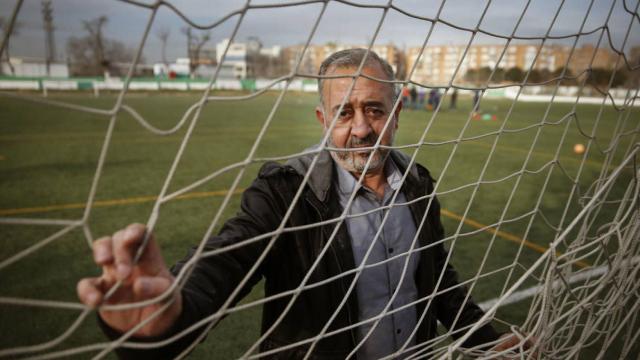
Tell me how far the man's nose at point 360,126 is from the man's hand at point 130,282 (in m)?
0.88

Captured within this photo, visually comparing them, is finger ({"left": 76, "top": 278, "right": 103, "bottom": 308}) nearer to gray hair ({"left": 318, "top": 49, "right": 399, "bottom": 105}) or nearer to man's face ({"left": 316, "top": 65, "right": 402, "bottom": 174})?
man's face ({"left": 316, "top": 65, "right": 402, "bottom": 174})

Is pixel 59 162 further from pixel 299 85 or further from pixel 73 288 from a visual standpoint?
pixel 299 85

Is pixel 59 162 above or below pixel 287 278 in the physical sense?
below

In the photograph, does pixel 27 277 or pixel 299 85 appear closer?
pixel 27 277

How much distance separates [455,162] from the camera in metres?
8.29

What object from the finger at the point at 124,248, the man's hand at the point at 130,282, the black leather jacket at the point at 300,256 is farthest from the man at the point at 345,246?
the finger at the point at 124,248

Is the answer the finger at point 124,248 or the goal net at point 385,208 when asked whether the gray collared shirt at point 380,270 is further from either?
the finger at point 124,248

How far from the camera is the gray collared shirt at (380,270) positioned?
4.97 feet

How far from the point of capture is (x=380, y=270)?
1542mm

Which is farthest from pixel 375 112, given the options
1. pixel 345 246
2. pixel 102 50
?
pixel 102 50

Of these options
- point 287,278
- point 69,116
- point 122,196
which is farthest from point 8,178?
point 69,116

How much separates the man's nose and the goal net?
0.15 metres

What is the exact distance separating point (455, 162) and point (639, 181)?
676cm

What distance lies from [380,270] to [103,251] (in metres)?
1.00
